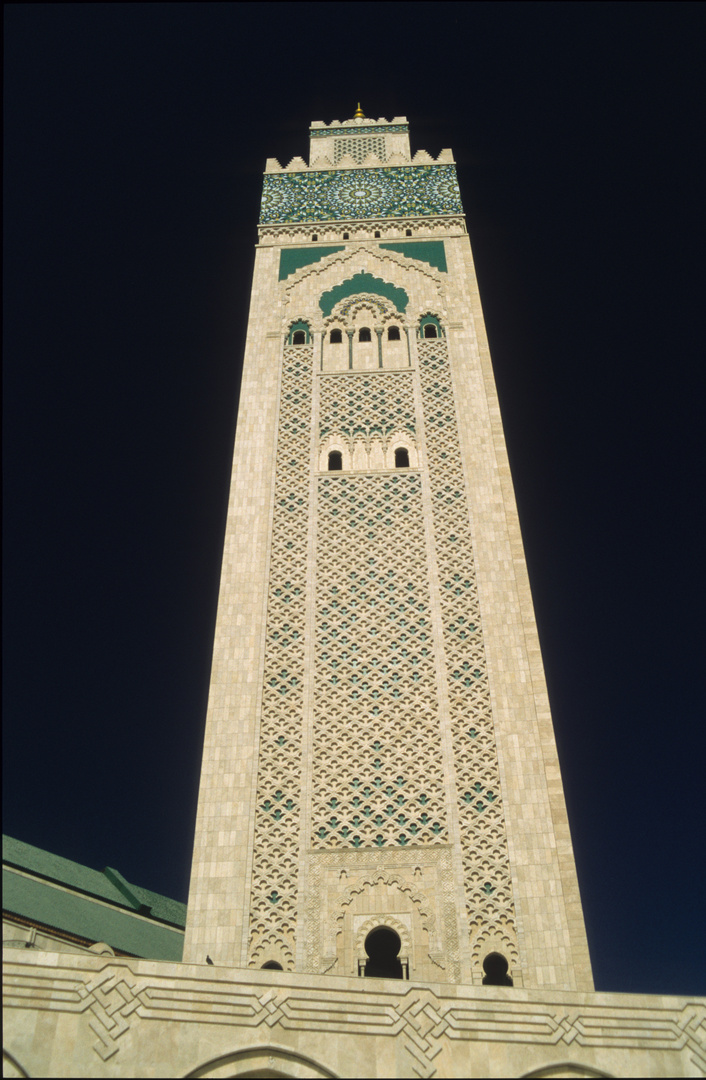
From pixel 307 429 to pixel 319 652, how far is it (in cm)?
259

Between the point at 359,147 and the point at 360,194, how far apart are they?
1431 mm

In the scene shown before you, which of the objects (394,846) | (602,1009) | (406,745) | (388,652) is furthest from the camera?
(388,652)

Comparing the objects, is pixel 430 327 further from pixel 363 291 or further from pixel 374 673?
pixel 374 673

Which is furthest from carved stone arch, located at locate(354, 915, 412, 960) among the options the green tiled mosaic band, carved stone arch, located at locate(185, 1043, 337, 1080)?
the green tiled mosaic band

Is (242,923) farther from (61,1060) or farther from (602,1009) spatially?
(602,1009)

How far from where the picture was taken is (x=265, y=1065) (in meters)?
4.59

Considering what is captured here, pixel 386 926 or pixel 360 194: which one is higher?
pixel 360 194

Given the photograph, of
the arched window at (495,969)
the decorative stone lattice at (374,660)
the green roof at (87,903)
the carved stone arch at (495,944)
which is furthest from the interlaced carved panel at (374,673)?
the green roof at (87,903)

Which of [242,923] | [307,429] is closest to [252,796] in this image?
[242,923]

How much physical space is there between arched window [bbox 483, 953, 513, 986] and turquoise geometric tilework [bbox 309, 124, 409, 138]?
428 inches

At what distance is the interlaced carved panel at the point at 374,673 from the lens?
7238 millimetres

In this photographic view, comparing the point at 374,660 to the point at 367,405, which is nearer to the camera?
the point at 374,660

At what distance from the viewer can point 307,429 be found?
9680mm

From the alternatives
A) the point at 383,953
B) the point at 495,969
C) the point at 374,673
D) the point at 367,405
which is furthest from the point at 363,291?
the point at 495,969
